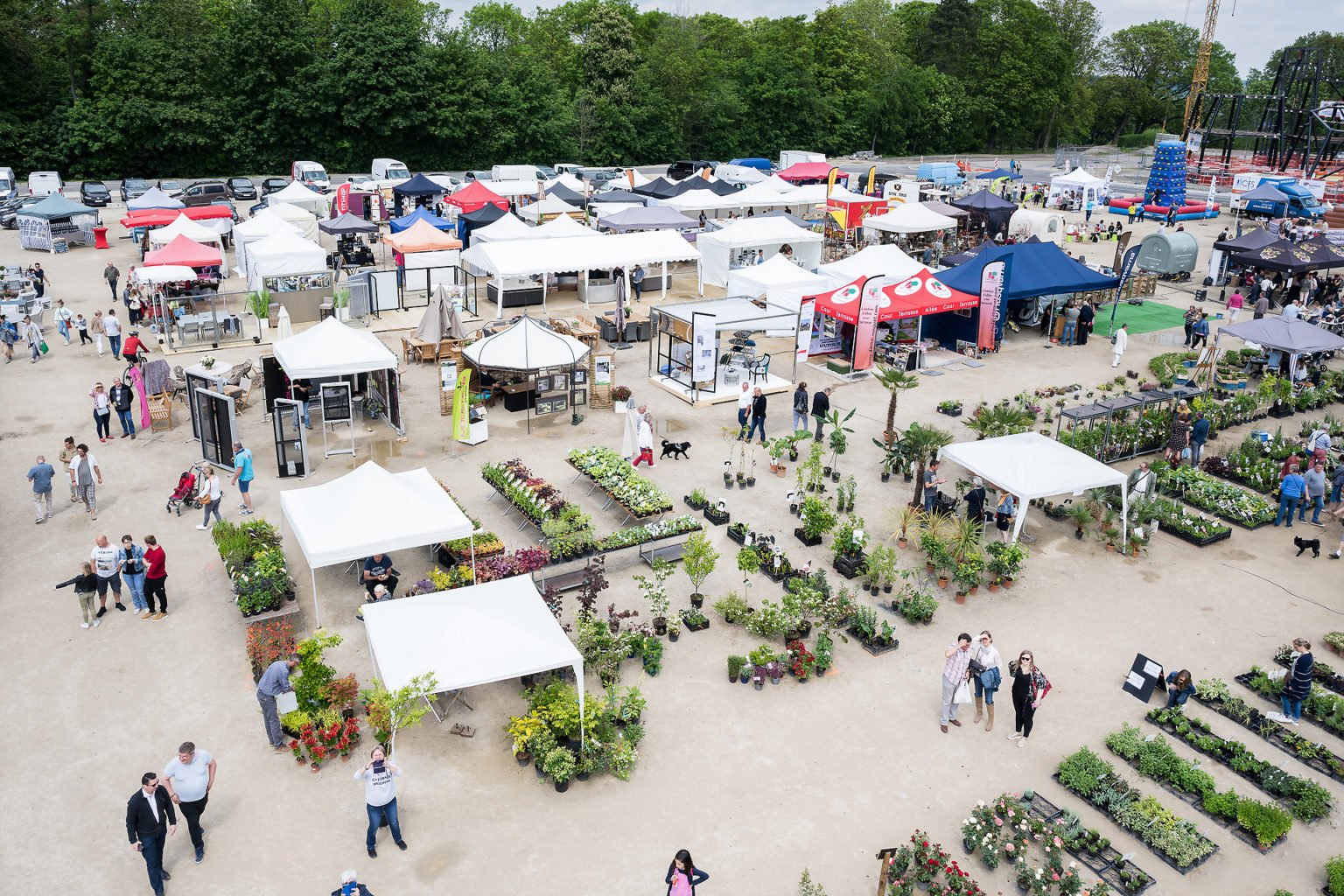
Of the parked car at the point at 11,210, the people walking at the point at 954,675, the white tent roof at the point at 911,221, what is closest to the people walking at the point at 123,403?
the people walking at the point at 954,675

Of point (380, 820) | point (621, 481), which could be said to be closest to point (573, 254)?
point (621, 481)

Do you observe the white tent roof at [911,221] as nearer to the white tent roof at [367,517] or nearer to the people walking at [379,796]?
the white tent roof at [367,517]

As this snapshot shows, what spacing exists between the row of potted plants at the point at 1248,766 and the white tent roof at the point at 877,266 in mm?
15933

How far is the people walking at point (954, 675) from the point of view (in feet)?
37.4

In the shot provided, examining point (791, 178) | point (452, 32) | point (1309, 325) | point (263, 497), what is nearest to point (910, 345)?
point (1309, 325)

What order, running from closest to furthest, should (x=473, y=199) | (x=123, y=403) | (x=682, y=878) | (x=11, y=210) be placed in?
(x=682, y=878), (x=123, y=403), (x=473, y=199), (x=11, y=210)

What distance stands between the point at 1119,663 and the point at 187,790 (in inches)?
442

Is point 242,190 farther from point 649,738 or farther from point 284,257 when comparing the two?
point 649,738

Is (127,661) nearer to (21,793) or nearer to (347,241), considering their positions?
(21,793)

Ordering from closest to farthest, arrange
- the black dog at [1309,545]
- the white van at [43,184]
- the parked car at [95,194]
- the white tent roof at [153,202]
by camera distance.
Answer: the black dog at [1309,545], the white tent roof at [153,202], the white van at [43,184], the parked car at [95,194]

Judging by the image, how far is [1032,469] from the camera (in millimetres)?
15742

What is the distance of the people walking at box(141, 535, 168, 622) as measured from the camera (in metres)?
13.4

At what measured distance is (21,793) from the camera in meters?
10.4

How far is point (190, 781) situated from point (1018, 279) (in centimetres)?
2311
